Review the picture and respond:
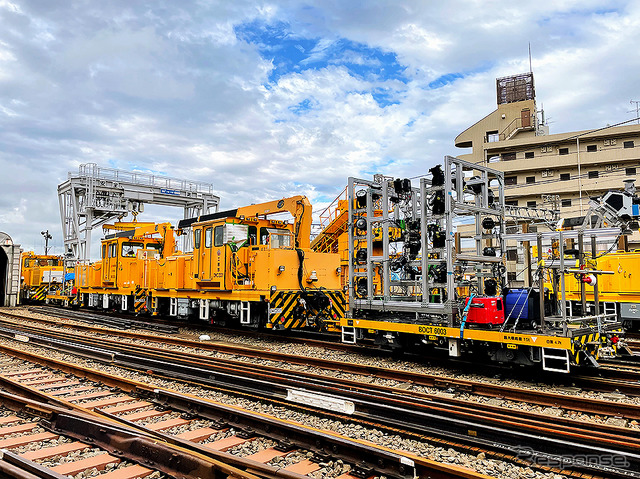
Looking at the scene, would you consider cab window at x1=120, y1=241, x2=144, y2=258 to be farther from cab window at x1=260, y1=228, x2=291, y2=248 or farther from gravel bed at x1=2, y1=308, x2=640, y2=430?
cab window at x1=260, y1=228, x2=291, y2=248

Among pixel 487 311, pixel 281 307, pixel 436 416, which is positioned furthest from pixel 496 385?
pixel 281 307

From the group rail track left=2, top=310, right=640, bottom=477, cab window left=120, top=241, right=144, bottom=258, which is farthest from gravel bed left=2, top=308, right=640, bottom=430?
cab window left=120, top=241, right=144, bottom=258

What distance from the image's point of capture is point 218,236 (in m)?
14.3

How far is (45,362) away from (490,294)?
8.34 m

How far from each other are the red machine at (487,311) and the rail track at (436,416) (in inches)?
91.1

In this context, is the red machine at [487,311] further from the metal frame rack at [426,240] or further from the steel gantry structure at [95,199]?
the steel gantry structure at [95,199]

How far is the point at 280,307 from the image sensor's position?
42.1 feet

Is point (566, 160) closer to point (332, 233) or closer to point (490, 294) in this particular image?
point (332, 233)

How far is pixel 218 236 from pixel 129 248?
26.8ft

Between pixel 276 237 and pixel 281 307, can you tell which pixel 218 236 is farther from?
pixel 281 307

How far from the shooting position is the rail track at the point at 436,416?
173 inches

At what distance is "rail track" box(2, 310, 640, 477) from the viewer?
14.5 ft

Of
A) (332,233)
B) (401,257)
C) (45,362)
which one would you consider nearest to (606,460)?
(401,257)

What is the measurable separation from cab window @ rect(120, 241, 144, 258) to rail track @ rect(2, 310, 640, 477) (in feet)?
41.6
